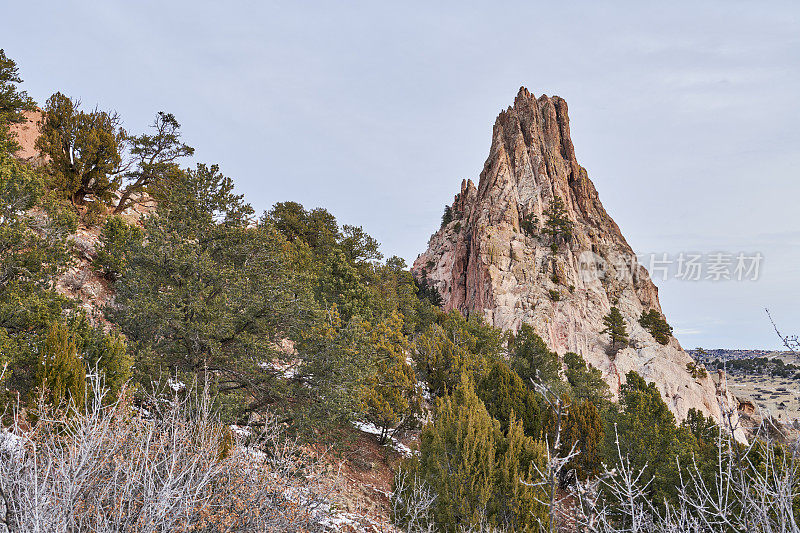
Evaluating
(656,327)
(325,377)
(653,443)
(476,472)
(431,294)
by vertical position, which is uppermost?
(431,294)

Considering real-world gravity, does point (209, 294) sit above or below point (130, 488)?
above

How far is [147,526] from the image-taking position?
4.22 meters

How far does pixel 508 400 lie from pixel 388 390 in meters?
5.33

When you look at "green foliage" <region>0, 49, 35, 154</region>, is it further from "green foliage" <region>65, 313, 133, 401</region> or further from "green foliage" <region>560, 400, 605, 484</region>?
"green foliage" <region>560, 400, 605, 484</region>

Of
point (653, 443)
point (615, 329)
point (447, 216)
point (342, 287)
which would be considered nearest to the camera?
point (653, 443)

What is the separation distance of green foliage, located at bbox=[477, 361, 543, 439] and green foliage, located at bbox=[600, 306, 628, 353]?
1263 inches

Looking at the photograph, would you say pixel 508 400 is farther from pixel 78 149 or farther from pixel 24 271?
pixel 78 149

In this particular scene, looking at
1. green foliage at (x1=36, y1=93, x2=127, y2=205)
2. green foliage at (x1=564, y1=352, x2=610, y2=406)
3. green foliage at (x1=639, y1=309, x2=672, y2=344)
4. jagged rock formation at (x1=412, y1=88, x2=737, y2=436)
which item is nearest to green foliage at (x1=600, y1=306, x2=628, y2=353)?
jagged rock formation at (x1=412, y1=88, x2=737, y2=436)

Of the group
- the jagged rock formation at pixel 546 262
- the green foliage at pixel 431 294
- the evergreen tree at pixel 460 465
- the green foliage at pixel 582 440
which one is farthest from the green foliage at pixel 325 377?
the green foliage at pixel 431 294

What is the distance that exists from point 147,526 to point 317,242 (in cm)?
3444

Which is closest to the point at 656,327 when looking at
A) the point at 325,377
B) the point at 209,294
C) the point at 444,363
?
the point at 444,363

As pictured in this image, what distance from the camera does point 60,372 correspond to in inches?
296

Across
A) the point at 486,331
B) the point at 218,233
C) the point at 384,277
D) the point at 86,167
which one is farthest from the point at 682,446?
the point at 86,167

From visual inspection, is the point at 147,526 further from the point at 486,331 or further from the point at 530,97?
the point at 530,97
